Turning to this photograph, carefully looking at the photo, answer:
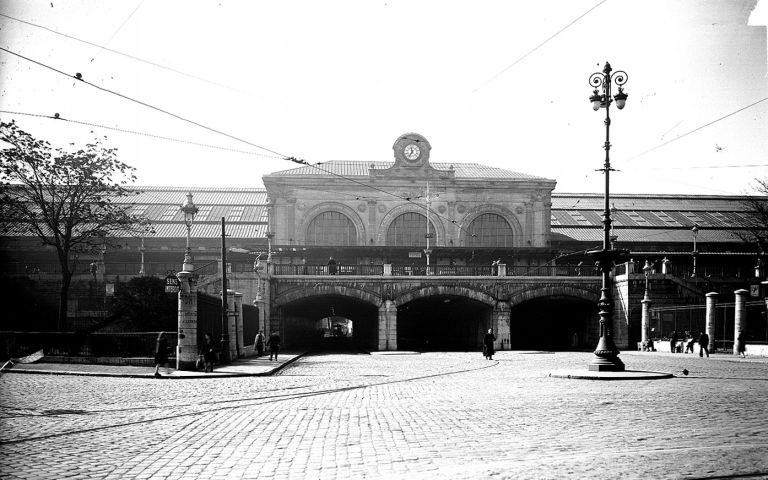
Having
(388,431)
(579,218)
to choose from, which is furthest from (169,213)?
(388,431)

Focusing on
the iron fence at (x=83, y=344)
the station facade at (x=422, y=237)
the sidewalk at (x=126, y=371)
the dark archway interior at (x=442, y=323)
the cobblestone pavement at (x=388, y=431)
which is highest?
the station facade at (x=422, y=237)

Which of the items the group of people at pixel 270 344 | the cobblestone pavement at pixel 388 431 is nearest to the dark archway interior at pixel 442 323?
the group of people at pixel 270 344

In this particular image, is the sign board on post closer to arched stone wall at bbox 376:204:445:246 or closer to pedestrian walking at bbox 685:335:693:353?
pedestrian walking at bbox 685:335:693:353

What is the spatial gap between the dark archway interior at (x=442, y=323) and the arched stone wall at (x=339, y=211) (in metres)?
6.62

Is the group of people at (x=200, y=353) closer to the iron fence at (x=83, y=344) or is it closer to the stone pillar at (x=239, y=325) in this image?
the iron fence at (x=83, y=344)

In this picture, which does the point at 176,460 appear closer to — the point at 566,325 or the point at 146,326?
the point at 146,326

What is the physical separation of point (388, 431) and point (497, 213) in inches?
1979

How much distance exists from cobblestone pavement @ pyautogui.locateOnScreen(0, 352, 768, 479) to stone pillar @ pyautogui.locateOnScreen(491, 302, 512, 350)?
27570mm

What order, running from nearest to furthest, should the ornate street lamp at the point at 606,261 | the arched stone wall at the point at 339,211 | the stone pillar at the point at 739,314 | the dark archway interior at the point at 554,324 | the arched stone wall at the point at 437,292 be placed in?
1. the ornate street lamp at the point at 606,261
2. the stone pillar at the point at 739,314
3. the arched stone wall at the point at 437,292
4. the dark archway interior at the point at 554,324
5. the arched stone wall at the point at 339,211

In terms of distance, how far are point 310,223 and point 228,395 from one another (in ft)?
140

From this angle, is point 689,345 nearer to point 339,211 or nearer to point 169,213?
point 339,211

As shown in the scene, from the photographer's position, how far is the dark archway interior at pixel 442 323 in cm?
4856

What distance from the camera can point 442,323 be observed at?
61.6 meters

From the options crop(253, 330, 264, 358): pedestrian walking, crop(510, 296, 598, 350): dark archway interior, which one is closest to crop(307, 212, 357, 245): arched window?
crop(510, 296, 598, 350): dark archway interior
